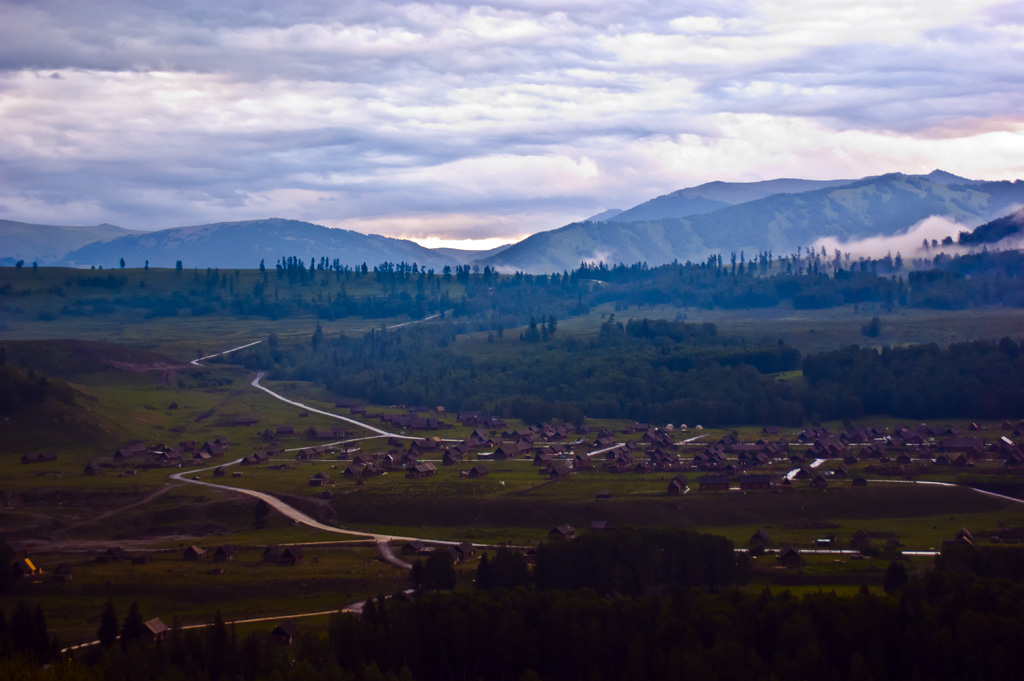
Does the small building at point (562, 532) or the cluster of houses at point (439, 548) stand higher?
the small building at point (562, 532)

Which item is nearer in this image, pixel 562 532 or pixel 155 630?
pixel 155 630

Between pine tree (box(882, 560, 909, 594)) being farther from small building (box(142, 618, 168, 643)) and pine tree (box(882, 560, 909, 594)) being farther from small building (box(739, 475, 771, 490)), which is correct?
small building (box(142, 618, 168, 643))

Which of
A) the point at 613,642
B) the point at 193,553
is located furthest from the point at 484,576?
the point at 193,553

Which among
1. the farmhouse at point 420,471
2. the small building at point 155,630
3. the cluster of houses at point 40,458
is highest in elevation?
the cluster of houses at point 40,458

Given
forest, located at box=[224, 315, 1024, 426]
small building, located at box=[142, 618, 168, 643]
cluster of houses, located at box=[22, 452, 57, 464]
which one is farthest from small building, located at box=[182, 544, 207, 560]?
forest, located at box=[224, 315, 1024, 426]

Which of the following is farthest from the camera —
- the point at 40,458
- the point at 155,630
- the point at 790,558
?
the point at 40,458

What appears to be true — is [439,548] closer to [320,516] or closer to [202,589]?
[202,589]

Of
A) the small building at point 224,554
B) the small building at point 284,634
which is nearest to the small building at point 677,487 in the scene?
the small building at point 224,554

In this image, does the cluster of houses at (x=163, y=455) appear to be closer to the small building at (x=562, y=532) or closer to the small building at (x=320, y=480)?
the small building at (x=320, y=480)

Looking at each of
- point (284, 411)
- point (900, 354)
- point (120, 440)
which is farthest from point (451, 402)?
point (900, 354)

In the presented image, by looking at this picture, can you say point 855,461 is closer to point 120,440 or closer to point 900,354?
point 900,354

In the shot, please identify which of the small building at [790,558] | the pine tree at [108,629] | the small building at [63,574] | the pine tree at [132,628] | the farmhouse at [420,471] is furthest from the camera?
the farmhouse at [420,471]
